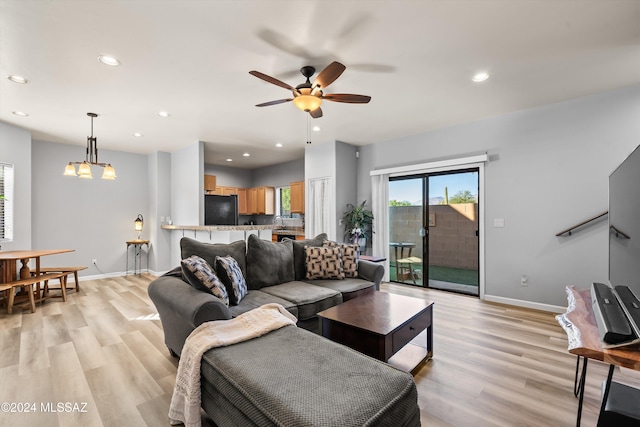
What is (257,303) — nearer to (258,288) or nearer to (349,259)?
(258,288)

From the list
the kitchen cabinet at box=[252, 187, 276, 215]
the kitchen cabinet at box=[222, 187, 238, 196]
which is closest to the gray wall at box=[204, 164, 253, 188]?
the kitchen cabinet at box=[222, 187, 238, 196]

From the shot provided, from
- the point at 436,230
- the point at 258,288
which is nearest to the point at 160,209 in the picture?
the point at 258,288

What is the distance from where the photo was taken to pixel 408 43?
2.40 metres

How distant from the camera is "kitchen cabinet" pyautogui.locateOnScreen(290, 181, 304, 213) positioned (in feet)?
23.1

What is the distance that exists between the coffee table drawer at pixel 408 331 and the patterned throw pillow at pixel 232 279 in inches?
54.4

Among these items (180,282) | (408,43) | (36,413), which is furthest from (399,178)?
(36,413)

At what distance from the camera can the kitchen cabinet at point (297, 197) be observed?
7055mm

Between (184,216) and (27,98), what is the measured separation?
2.90 m

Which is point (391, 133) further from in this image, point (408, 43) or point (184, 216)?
point (184, 216)

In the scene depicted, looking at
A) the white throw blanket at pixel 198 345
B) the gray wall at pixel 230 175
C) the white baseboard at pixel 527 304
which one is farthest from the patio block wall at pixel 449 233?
the gray wall at pixel 230 175

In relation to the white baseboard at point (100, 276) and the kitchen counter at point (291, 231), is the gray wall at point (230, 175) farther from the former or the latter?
the white baseboard at point (100, 276)

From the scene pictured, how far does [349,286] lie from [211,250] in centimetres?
154

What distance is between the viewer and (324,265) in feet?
11.6

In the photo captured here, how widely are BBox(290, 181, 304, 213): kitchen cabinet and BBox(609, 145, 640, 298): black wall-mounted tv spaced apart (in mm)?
5535
